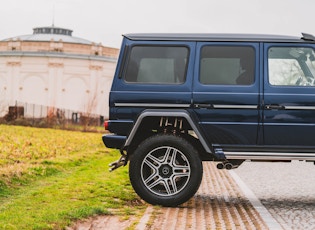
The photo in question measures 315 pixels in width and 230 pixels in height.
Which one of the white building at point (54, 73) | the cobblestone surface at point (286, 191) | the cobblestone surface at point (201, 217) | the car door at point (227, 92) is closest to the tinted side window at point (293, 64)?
the car door at point (227, 92)

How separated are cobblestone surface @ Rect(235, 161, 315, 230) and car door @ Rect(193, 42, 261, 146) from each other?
1184 millimetres

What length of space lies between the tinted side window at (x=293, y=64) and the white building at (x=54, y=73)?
59.5 m

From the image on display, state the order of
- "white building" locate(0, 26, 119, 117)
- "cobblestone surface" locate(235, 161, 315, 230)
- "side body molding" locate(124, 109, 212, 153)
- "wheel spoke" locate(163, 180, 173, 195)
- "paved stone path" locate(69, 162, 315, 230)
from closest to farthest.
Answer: "paved stone path" locate(69, 162, 315, 230), "cobblestone surface" locate(235, 161, 315, 230), "side body molding" locate(124, 109, 212, 153), "wheel spoke" locate(163, 180, 173, 195), "white building" locate(0, 26, 119, 117)

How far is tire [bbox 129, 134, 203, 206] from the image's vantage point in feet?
31.0

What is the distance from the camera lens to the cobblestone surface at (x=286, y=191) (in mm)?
8711

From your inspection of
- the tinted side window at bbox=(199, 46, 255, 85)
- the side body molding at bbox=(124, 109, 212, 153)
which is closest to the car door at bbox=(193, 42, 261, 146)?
the tinted side window at bbox=(199, 46, 255, 85)

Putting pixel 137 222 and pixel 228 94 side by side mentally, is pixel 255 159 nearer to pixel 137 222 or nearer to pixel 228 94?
pixel 228 94

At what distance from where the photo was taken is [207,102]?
374 inches

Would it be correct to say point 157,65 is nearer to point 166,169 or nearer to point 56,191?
point 166,169

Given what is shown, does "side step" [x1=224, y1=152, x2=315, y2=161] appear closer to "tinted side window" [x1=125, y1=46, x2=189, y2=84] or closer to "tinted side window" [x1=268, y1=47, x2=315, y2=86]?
"tinted side window" [x1=268, y1=47, x2=315, y2=86]

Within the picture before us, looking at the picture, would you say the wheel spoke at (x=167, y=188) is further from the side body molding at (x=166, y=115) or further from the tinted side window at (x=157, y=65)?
the tinted side window at (x=157, y=65)

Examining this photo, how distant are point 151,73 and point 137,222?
2649mm

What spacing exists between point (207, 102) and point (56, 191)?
290cm

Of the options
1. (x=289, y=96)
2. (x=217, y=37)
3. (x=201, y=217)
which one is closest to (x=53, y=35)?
(x=217, y=37)
